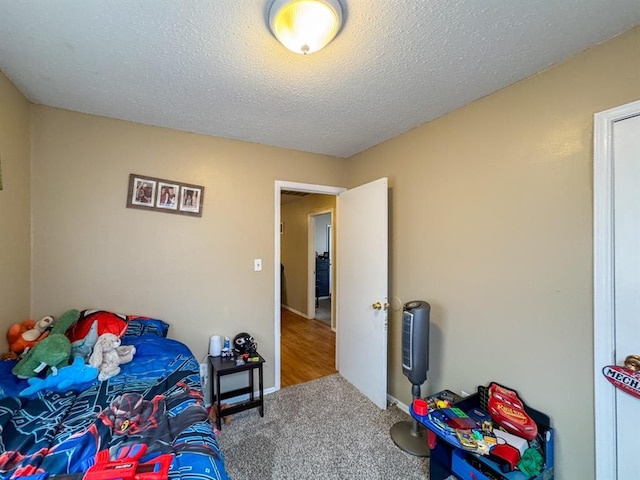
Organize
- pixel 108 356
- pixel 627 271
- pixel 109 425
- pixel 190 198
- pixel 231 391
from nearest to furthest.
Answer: pixel 109 425 → pixel 627 271 → pixel 108 356 → pixel 190 198 → pixel 231 391

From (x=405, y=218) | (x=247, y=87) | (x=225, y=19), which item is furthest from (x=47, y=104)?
(x=405, y=218)

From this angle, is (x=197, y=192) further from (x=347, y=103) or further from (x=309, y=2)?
(x=309, y=2)

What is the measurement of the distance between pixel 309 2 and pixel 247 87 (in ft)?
2.42

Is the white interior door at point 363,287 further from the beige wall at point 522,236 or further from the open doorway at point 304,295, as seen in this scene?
the open doorway at point 304,295

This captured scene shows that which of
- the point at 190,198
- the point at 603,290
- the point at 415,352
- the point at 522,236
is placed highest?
the point at 190,198

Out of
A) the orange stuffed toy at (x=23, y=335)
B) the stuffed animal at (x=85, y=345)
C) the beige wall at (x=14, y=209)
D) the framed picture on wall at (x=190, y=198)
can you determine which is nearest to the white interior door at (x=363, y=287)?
the framed picture on wall at (x=190, y=198)

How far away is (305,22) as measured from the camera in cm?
114

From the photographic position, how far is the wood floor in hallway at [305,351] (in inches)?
121

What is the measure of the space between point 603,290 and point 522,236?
1.42 ft

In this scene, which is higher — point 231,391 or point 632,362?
point 632,362

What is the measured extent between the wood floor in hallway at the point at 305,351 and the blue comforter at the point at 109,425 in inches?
64.1

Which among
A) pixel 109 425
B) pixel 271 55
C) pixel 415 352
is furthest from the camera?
pixel 415 352

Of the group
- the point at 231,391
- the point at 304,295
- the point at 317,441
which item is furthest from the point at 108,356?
the point at 304,295

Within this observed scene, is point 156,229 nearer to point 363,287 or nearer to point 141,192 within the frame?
point 141,192
